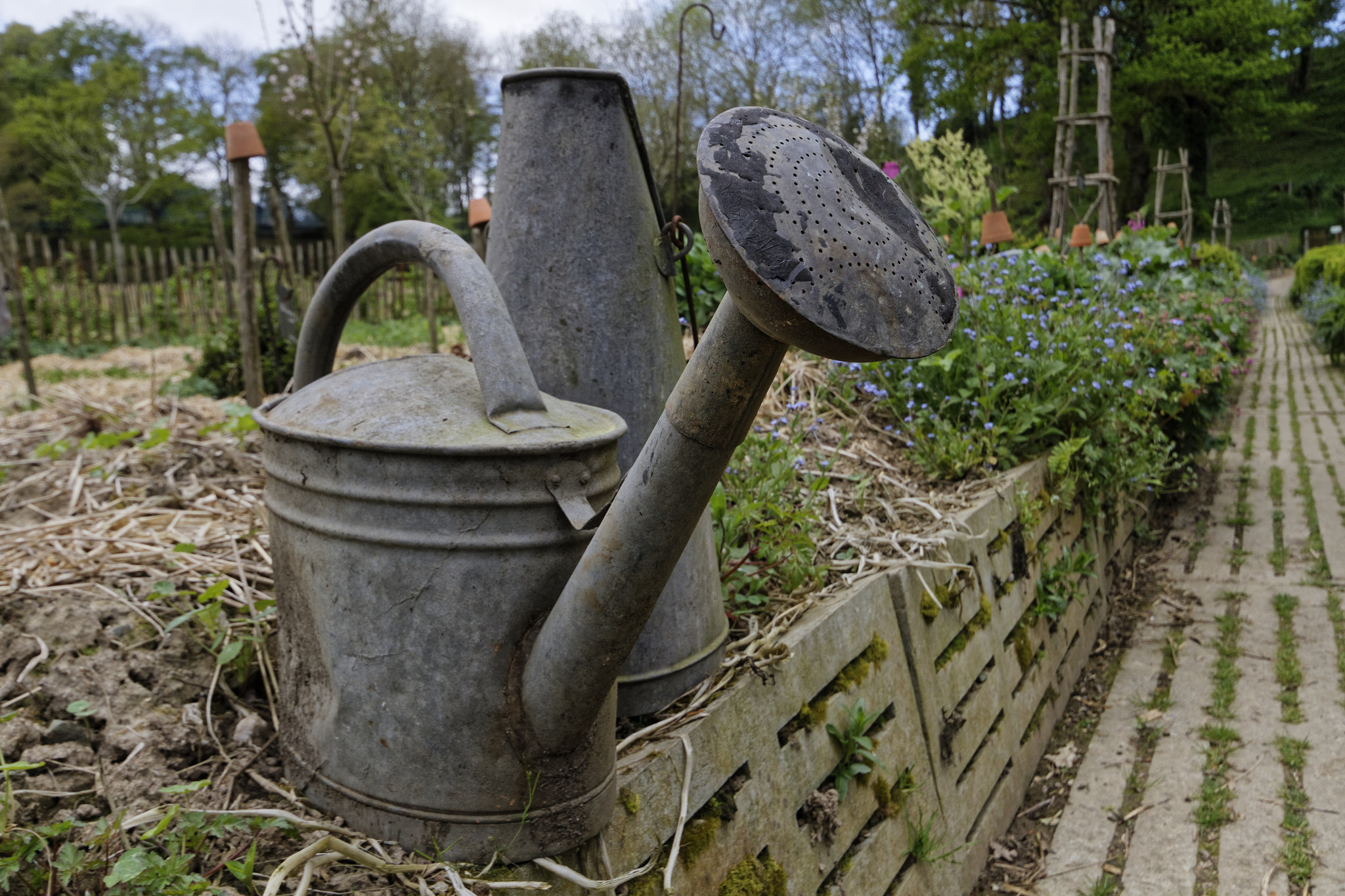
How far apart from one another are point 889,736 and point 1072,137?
7811 millimetres

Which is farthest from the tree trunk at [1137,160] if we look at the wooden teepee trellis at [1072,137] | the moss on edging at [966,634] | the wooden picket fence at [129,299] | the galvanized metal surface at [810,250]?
the galvanized metal surface at [810,250]

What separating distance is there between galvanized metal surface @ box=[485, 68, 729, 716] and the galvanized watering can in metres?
0.26

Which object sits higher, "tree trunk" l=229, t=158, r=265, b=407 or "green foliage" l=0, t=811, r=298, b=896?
"tree trunk" l=229, t=158, r=265, b=407

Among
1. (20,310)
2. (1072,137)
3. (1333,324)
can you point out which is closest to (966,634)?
(20,310)

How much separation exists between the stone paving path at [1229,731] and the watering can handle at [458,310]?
2.03 m

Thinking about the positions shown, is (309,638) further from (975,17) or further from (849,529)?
(975,17)

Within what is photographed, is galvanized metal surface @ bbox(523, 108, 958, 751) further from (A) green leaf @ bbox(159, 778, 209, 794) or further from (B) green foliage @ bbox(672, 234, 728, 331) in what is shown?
(B) green foliage @ bbox(672, 234, 728, 331)

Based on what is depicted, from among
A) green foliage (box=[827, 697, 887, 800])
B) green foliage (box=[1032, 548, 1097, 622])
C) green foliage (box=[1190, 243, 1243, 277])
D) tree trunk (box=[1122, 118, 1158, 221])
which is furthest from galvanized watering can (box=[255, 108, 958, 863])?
tree trunk (box=[1122, 118, 1158, 221])

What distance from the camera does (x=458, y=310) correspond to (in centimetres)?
115

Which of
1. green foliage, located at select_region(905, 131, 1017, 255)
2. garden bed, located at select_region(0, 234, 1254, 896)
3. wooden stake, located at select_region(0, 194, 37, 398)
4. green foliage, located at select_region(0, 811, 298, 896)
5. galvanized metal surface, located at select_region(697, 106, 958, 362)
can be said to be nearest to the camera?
galvanized metal surface, located at select_region(697, 106, 958, 362)

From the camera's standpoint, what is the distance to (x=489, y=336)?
1.15 m

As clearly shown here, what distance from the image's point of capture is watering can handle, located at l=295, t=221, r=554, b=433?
1.12 metres

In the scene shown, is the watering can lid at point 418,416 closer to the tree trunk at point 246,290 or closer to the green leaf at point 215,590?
the green leaf at point 215,590

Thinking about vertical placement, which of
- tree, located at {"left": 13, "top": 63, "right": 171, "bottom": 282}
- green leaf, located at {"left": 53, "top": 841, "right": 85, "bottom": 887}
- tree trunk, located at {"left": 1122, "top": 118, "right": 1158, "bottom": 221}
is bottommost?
green leaf, located at {"left": 53, "top": 841, "right": 85, "bottom": 887}
